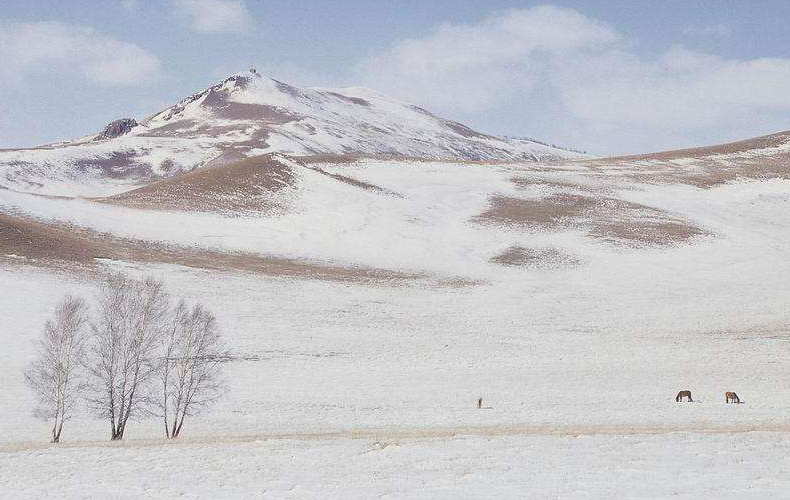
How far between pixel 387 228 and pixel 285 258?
15656mm

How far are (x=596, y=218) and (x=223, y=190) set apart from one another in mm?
44983

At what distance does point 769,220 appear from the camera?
273ft

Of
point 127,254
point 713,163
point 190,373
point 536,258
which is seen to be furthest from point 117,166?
point 190,373

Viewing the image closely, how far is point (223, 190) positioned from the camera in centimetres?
8512

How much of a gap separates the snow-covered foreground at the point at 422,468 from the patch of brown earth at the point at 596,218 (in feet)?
175

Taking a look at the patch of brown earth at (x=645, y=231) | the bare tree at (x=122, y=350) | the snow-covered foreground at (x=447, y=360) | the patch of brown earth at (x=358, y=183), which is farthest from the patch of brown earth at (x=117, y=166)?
the bare tree at (x=122, y=350)

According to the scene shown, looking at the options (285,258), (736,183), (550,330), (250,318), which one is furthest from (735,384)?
(736,183)

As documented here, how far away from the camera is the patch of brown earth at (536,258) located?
224ft

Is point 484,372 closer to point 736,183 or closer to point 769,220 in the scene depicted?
point 769,220

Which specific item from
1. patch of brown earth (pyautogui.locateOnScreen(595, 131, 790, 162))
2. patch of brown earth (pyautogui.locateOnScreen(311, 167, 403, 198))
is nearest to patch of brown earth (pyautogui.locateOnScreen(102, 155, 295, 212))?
patch of brown earth (pyautogui.locateOnScreen(311, 167, 403, 198))

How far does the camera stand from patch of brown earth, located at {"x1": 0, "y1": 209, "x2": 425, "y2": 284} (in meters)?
56.8

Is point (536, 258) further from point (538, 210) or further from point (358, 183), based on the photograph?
point (358, 183)

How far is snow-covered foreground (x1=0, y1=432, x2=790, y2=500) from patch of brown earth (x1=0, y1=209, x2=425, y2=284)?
35844 millimetres

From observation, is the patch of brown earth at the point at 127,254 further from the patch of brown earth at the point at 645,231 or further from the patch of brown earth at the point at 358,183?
the patch of brown earth at the point at 358,183
